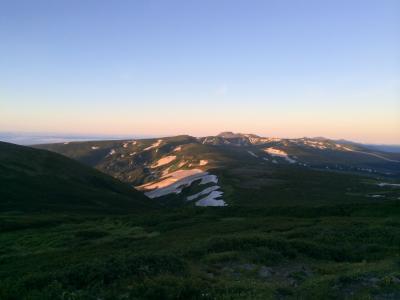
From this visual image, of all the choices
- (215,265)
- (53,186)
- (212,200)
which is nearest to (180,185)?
(212,200)

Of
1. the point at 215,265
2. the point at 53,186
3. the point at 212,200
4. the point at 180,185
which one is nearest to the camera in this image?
the point at 215,265

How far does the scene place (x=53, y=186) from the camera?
91125mm

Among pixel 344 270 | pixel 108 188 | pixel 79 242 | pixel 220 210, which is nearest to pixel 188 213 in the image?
pixel 220 210

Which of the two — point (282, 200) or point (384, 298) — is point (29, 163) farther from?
point (384, 298)

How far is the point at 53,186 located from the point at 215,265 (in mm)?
78812

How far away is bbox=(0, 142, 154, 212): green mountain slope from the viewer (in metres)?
75.9

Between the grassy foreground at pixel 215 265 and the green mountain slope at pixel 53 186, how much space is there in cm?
3147

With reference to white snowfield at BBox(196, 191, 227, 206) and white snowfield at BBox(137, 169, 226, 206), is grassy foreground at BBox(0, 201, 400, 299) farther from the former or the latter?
white snowfield at BBox(137, 169, 226, 206)

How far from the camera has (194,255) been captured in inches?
913

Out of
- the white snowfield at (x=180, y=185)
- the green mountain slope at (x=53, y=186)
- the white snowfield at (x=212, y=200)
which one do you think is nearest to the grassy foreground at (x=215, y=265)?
the green mountain slope at (x=53, y=186)

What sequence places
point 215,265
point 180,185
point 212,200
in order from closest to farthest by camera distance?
point 215,265 < point 212,200 < point 180,185

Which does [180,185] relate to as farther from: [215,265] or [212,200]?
[215,265]

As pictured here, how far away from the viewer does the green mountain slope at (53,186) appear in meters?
75.9

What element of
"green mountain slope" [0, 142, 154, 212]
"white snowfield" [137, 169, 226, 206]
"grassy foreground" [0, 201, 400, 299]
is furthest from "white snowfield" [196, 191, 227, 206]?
"grassy foreground" [0, 201, 400, 299]
